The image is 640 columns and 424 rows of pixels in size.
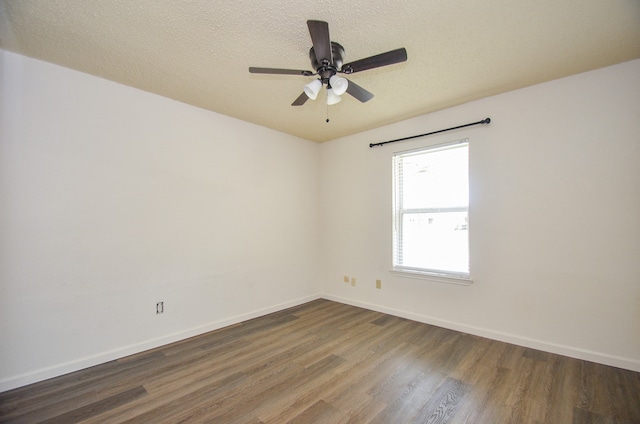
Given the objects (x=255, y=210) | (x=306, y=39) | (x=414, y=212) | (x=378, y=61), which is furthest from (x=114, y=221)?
(x=414, y=212)

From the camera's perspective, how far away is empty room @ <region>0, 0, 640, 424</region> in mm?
1842

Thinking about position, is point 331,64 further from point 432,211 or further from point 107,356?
point 107,356

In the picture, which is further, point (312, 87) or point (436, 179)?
point (436, 179)

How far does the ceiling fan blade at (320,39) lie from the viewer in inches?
59.3

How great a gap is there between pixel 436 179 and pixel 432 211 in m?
0.40

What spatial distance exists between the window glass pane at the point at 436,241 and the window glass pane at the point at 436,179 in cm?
15

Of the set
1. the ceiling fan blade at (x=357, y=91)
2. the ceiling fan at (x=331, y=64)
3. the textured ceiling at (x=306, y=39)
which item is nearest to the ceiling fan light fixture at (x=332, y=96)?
the ceiling fan at (x=331, y=64)

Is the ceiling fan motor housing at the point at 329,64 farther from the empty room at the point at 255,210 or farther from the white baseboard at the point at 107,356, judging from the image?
the white baseboard at the point at 107,356

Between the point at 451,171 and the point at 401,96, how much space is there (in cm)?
107

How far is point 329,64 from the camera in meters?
1.86

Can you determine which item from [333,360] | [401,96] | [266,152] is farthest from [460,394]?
[266,152]

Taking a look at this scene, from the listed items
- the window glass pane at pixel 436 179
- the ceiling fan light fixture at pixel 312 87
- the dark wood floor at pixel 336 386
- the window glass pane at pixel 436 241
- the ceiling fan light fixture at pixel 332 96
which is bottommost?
the dark wood floor at pixel 336 386

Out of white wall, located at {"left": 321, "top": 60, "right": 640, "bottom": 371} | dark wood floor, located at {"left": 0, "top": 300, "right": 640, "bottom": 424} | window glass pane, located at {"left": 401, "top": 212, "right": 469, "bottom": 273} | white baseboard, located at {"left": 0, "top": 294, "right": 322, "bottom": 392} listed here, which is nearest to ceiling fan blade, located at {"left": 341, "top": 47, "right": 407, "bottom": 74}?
white wall, located at {"left": 321, "top": 60, "right": 640, "bottom": 371}

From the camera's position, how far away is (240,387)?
208cm
